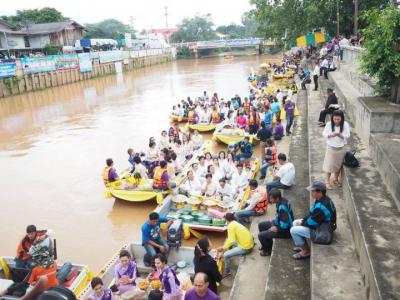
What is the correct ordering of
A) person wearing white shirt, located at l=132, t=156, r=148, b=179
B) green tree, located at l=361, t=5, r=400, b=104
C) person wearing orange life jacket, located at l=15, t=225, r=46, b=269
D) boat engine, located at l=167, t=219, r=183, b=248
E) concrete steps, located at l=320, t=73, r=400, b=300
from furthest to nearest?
person wearing white shirt, located at l=132, t=156, r=148, b=179, boat engine, located at l=167, t=219, r=183, b=248, green tree, located at l=361, t=5, r=400, b=104, person wearing orange life jacket, located at l=15, t=225, r=46, b=269, concrete steps, located at l=320, t=73, r=400, b=300

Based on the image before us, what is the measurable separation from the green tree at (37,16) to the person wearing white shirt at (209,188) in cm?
5575

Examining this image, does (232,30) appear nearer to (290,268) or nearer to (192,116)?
(192,116)

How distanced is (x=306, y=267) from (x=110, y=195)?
21.4 ft

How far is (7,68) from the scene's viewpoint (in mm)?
31719

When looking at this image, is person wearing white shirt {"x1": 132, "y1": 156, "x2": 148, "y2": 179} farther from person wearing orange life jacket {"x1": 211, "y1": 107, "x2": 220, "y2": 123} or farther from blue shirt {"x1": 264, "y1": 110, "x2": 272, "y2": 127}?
person wearing orange life jacket {"x1": 211, "y1": 107, "x2": 220, "y2": 123}

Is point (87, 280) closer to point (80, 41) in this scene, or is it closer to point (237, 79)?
point (237, 79)

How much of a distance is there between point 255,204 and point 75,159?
32.1ft

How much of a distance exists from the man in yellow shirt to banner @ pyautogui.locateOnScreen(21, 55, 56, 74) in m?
33.3

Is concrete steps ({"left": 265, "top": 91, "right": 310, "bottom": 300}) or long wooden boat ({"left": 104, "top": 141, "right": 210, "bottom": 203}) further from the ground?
concrete steps ({"left": 265, "top": 91, "right": 310, "bottom": 300})

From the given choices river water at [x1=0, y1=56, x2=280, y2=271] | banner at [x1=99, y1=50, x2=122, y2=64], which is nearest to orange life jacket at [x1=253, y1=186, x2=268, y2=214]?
river water at [x1=0, y1=56, x2=280, y2=271]

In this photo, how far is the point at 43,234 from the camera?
623 cm

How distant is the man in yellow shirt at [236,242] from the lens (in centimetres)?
611

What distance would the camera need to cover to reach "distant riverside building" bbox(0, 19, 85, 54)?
4203 cm

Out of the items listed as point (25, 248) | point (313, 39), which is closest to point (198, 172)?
point (25, 248)
